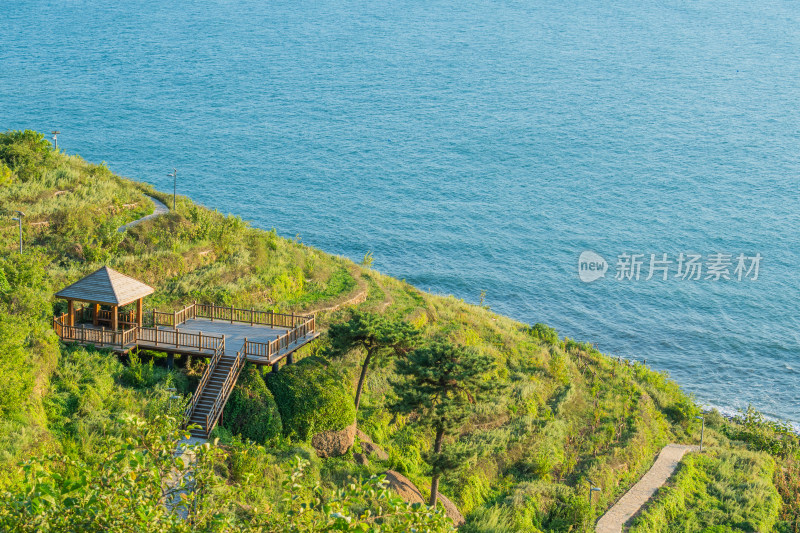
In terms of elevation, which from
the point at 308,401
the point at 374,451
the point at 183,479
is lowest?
the point at 374,451

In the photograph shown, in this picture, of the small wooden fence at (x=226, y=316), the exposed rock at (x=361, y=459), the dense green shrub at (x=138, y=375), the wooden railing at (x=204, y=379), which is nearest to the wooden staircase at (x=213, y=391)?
the wooden railing at (x=204, y=379)

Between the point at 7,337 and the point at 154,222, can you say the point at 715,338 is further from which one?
the point at 7,337

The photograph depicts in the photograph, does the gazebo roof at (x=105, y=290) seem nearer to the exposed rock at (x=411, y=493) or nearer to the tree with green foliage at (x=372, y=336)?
the tree with green foliage at (x=372, y=336)

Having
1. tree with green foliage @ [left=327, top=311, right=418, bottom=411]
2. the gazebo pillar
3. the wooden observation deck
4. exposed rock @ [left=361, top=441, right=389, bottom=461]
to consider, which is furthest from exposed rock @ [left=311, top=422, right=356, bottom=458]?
the gazebo pillar

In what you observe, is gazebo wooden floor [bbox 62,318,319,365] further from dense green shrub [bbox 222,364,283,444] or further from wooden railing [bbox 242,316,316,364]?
dense green shrub [bbox 222,364,283,444]

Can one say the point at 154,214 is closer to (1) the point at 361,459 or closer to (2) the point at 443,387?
(1) the point at 361,459

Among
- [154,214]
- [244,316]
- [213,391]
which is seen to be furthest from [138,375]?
[154,214]
